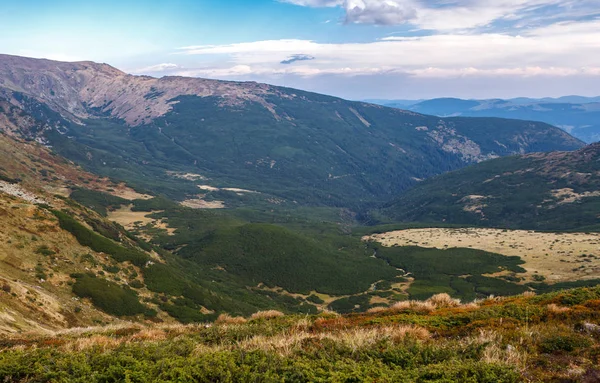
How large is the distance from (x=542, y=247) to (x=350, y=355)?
17280cm

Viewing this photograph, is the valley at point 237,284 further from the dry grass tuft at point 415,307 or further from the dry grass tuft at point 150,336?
the dry grass tuft at point 415,307

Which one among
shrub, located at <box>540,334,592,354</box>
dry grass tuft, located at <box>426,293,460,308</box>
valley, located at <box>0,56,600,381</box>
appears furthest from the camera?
dry grass tuft, located at <box>426,293,460,308</box>

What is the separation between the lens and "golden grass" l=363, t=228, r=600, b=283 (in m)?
117

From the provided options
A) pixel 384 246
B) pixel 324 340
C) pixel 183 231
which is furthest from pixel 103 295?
pixel 384 246

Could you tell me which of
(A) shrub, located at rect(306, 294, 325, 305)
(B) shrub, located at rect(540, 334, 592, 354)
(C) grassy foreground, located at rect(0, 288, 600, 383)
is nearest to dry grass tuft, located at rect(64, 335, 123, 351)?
(C) grassy foreground, located at rect(0, 288, 600, 383)

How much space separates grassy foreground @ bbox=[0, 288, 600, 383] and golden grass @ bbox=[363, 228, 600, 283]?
117 metres

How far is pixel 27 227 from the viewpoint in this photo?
4819 cm

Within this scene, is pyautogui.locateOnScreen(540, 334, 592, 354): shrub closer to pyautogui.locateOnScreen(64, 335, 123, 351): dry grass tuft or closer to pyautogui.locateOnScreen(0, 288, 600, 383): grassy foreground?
pyautogui.locateOnScreen(0, 288, 600, 383): grassy foreground

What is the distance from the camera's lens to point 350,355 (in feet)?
47.0

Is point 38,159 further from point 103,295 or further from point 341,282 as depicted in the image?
point 103,295

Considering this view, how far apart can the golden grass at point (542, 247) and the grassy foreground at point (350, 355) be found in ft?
384

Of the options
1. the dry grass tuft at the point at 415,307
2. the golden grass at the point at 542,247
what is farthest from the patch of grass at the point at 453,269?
the dry grass tuft at the point at 415,307

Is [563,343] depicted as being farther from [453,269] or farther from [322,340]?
[453,269]

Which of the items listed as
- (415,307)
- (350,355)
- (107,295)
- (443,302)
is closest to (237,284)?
(107,295)
